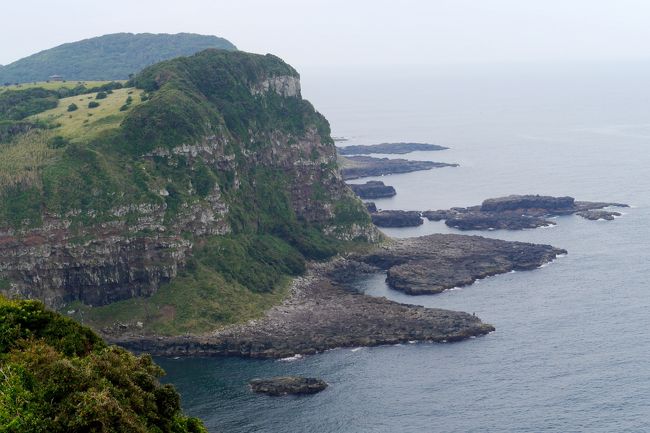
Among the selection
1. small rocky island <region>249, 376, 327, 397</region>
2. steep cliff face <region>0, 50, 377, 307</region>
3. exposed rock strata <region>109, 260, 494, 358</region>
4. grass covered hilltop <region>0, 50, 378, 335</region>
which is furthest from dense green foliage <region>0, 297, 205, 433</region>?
steep cliff face <region>0, 50, 377, 307</region>

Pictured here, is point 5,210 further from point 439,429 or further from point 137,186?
point 439,429

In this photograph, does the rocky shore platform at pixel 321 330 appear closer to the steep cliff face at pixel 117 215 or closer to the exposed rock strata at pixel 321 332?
the exposed rock strata at pixel 321 332

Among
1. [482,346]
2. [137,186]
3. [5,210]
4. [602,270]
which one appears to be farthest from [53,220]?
[602,270]

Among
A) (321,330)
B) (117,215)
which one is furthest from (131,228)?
(321,330)

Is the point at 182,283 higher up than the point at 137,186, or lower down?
lower down

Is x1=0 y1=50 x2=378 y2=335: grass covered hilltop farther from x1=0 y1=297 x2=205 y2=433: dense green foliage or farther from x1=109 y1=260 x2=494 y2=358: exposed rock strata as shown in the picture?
x1=0 y1=297 x2=205 y2=433: dense green foliage

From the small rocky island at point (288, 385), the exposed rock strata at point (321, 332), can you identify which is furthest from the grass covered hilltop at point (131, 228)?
the small rocky island at point (288, 385)
